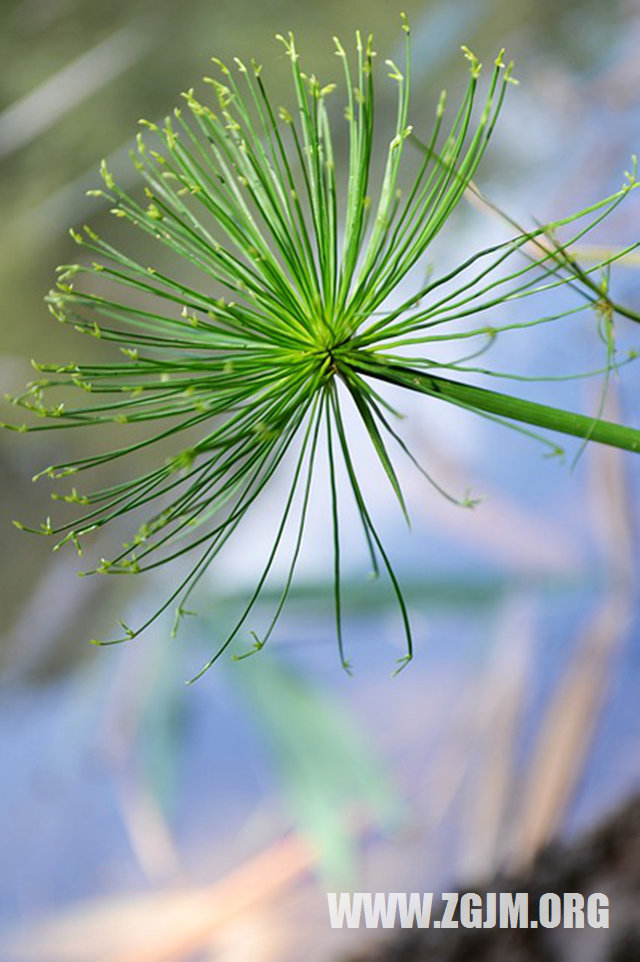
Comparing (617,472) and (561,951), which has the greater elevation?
(617,472)

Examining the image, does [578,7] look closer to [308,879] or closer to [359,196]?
[308,879]

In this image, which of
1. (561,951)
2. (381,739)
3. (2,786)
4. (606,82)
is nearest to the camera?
(561,951)

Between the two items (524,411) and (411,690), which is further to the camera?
(411,690)

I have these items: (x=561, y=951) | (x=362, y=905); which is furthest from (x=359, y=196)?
(x=362, y=905)

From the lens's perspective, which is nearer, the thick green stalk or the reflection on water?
the thick green stalk

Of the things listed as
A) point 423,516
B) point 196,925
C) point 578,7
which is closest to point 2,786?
point 196,925

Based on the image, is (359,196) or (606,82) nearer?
(359,196)

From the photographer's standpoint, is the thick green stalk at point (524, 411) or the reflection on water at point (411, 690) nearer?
the thick green stalk at point (524, 411)

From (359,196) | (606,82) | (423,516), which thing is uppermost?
(606,82)

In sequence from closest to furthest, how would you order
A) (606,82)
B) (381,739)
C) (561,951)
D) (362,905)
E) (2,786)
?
1. (561,951)
2. (362,905)
3. (381,739)
4. (2,786)
5. (606,82)
